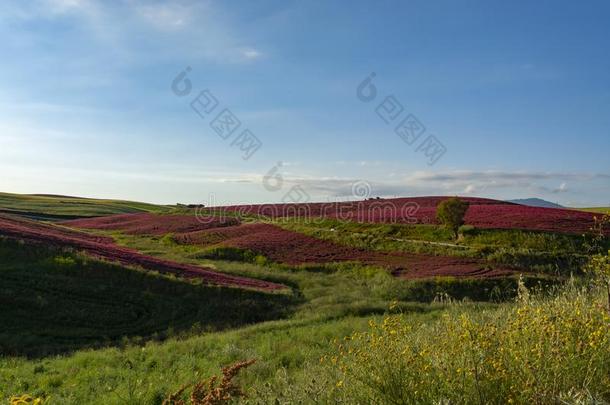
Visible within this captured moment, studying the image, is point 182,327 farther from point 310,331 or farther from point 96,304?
point 310,331

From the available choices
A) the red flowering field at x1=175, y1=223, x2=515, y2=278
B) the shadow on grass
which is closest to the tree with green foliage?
the red flowering field at x1=175, y1=223, x2=515, y2=278

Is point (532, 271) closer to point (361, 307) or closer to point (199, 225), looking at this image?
point (361, 307)

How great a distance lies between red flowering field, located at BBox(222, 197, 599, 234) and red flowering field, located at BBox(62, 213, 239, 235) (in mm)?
10020

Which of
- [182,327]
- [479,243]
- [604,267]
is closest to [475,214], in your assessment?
[479,243]

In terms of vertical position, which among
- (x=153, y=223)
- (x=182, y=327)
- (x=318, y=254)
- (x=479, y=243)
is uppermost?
(x=153, y=223)

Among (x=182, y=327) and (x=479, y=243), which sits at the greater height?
(x=479, y=243)

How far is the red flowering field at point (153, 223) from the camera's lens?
55969mm

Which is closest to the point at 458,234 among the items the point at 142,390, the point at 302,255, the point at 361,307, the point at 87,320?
the point at 302,255

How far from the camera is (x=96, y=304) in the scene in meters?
19.0

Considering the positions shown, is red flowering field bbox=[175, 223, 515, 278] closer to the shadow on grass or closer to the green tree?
the shadow on grass

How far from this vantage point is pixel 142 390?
9289 mm

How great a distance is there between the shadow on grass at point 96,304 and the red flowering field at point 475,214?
22.4m

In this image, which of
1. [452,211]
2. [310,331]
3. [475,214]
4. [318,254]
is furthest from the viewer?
[475,214]

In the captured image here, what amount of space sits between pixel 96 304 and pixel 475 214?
36191 millimetres
